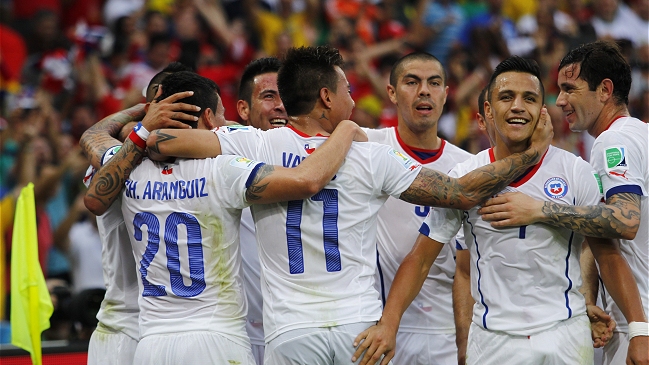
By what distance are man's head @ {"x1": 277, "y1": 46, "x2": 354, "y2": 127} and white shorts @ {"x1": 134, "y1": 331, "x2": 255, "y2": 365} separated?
141cm

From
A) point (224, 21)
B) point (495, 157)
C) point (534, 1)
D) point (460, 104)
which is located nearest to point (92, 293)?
point (495, 157)

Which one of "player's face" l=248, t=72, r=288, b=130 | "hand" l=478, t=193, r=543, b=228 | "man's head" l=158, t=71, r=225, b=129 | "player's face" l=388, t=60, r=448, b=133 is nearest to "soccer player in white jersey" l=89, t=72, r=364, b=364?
"man's head" l=158, t=71, r=225, b=129

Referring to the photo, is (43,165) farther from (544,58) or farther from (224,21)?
(544,58)

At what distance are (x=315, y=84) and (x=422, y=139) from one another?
158 centimetres

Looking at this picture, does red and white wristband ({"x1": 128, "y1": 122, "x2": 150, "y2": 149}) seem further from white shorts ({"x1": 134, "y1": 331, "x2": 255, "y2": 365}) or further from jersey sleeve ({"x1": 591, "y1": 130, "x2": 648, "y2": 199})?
jersey sleeve ({"x1": 591, "y1": 130, "x2": 648, "y2": 199})

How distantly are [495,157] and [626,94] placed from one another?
100 cm

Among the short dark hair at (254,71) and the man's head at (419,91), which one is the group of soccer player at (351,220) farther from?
the short dark hair at (254,71)

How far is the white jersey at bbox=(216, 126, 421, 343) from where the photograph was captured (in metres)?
4.36

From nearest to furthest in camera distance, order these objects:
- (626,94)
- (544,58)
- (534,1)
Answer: (626,94)
(544,58)
(534,1)

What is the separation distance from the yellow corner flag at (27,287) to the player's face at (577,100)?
12.5 ft

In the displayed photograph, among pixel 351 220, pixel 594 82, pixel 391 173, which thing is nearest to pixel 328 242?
pixel 351 220

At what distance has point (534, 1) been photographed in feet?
50.9

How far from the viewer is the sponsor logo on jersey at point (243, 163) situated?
4.41 metres

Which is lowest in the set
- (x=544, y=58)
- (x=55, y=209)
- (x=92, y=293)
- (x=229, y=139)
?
(x=92, y=293)
